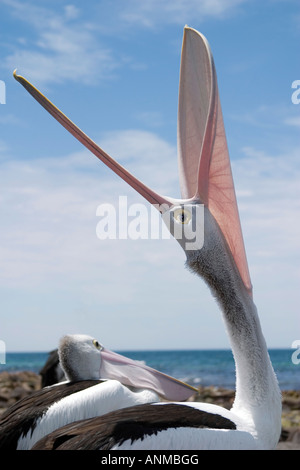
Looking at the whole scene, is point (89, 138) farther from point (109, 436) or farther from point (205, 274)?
point (109, 436)

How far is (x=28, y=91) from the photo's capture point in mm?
3904

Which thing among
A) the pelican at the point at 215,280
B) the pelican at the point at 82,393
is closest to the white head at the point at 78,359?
the pelican at the point at 82,393

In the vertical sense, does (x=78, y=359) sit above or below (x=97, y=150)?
below

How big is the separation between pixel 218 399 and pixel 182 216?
40.1 ft

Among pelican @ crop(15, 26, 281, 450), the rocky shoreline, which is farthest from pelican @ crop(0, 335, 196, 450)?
the rocky shoreline

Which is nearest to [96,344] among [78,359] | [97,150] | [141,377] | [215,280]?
[78,359]

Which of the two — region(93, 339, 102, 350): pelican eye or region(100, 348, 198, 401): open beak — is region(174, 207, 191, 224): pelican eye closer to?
region(100, 348, 198, 401): open beak

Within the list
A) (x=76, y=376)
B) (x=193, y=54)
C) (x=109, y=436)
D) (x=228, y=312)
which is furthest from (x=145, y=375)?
(x=193, y=54)

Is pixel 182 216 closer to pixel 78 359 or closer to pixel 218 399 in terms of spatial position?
pixel 78 359

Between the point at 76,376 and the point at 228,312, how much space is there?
2104mm

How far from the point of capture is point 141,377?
555 cm

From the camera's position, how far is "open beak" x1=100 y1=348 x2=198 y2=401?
5.32 m

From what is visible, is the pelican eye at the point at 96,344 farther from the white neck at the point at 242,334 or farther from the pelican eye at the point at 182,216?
the pelican eye at the point at 182,216

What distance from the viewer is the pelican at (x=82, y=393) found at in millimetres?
4289
